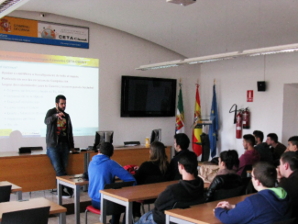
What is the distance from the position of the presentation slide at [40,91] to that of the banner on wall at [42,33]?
0.30 metres

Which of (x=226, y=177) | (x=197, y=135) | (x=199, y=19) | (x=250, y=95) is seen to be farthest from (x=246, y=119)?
(x=226, y=177)

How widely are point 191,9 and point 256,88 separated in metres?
2.94

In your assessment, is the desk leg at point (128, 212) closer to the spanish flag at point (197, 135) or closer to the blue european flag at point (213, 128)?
the spanish flag at point (197, 135)

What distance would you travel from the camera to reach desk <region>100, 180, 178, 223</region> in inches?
139

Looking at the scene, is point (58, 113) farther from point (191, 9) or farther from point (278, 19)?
point (278, 19)

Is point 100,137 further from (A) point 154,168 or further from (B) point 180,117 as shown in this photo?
(A) point 154,168

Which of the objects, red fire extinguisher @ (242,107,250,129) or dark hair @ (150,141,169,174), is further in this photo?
red fire extinguisher @ (242,107,250,129)

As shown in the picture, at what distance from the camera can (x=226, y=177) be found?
3682 millimetres

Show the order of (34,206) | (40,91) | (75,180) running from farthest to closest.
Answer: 1. (40,91)
2. (75,180)
3. (34,206)

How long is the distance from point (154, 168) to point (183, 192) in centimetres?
122

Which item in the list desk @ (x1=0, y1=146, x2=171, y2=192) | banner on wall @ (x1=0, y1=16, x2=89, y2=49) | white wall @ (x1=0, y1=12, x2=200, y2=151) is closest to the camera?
desk @ (x1=0, y1=146, x2=171, y2=192)

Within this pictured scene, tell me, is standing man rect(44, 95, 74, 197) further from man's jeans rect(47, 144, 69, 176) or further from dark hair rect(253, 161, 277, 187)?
dark hair rect(253, 161, 277, 187)

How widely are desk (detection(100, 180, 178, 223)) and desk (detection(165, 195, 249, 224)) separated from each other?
0.54 metres

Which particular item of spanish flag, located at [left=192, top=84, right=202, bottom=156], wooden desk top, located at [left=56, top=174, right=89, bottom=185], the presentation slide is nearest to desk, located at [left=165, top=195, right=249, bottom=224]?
wooden desk top, located at [left=56, top=174, right=89, bottom=185]
